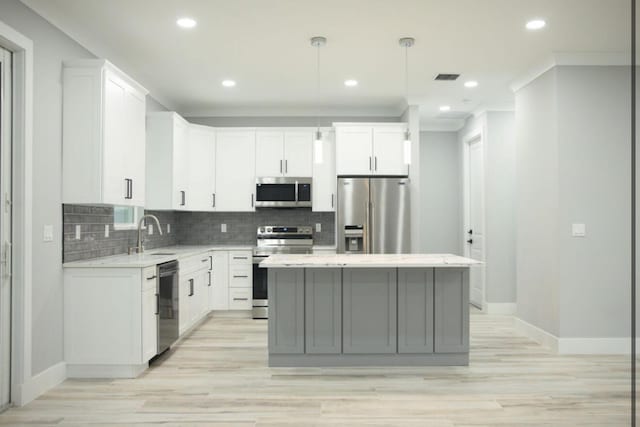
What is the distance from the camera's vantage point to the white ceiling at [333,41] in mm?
3439

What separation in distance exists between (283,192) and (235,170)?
2.35 ft

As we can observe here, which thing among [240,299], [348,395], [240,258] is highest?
[240,258]

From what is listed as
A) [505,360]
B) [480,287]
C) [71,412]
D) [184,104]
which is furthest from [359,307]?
[184,104]

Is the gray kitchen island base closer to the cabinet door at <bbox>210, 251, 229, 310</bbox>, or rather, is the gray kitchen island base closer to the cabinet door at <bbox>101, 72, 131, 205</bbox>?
the cabinet door at <bbox>101, 72, 131, 205</bbox>

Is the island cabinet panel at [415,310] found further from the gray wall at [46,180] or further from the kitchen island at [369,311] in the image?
the gray wall at [46,180]

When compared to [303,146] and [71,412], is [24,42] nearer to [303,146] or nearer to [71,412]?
[71,412]

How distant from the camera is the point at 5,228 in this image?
10.2 ft

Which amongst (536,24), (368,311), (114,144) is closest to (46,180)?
(114,144)

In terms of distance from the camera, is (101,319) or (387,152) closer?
(101,319)

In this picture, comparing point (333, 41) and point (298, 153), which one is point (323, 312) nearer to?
point (333, 41)

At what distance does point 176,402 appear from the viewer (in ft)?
10.6

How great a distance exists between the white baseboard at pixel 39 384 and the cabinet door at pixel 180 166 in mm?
2361

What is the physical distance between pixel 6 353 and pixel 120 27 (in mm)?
2526

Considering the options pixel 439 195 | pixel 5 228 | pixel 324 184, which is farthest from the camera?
pixel 439 195
